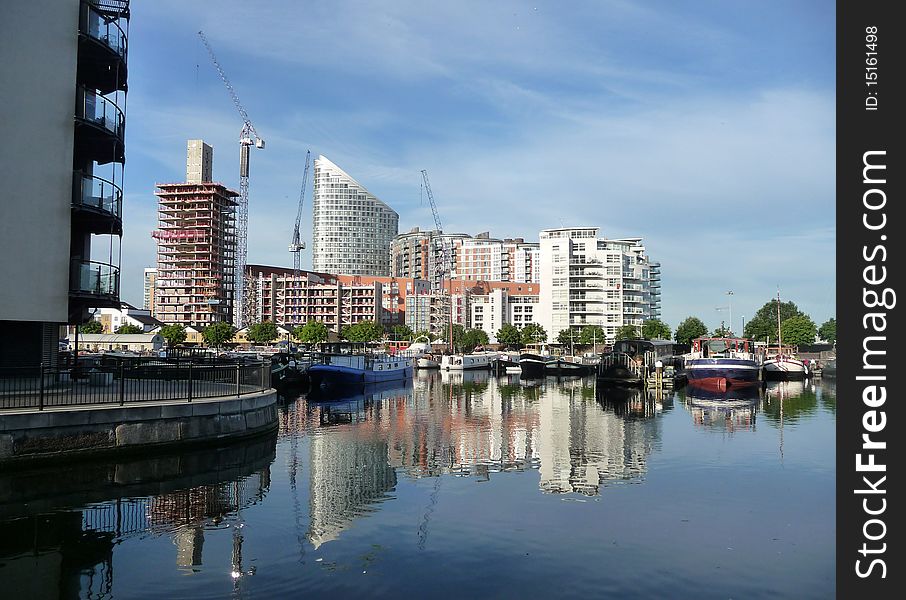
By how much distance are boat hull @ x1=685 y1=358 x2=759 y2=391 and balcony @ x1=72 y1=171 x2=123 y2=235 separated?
6752cm

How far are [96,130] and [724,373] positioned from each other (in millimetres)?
71146

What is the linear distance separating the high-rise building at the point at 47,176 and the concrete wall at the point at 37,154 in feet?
0.14

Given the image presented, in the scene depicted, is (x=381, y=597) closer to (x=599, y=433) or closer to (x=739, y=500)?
(x=739, y=500)

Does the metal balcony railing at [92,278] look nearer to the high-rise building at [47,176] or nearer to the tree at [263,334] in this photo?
the high-rise building at [47,176]

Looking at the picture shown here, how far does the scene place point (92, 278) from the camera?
36000 mm

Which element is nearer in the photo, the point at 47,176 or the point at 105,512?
the point at 105,512

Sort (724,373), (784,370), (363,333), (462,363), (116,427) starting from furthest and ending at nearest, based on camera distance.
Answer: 1. (363,333)
2. (462,363)
3. (784,370)
4. (724,373)
5. (116,427)

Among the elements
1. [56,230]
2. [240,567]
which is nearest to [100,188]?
[56,230]

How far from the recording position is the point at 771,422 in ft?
157

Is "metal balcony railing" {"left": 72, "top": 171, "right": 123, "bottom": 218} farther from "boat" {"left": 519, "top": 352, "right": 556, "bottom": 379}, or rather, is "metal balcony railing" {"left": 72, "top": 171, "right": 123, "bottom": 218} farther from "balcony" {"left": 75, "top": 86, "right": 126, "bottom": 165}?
"boat" {"left": 519, "top": 352, "right": 556, "bottom": 379}


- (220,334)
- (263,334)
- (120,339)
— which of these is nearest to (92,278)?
(120,339)

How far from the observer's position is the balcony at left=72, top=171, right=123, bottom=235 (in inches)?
1384

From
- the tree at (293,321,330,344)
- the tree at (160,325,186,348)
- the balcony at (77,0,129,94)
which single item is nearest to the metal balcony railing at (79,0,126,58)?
the balcony at (77,0,129,94)

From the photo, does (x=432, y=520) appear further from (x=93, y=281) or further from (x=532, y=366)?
(x=532, y=366)
